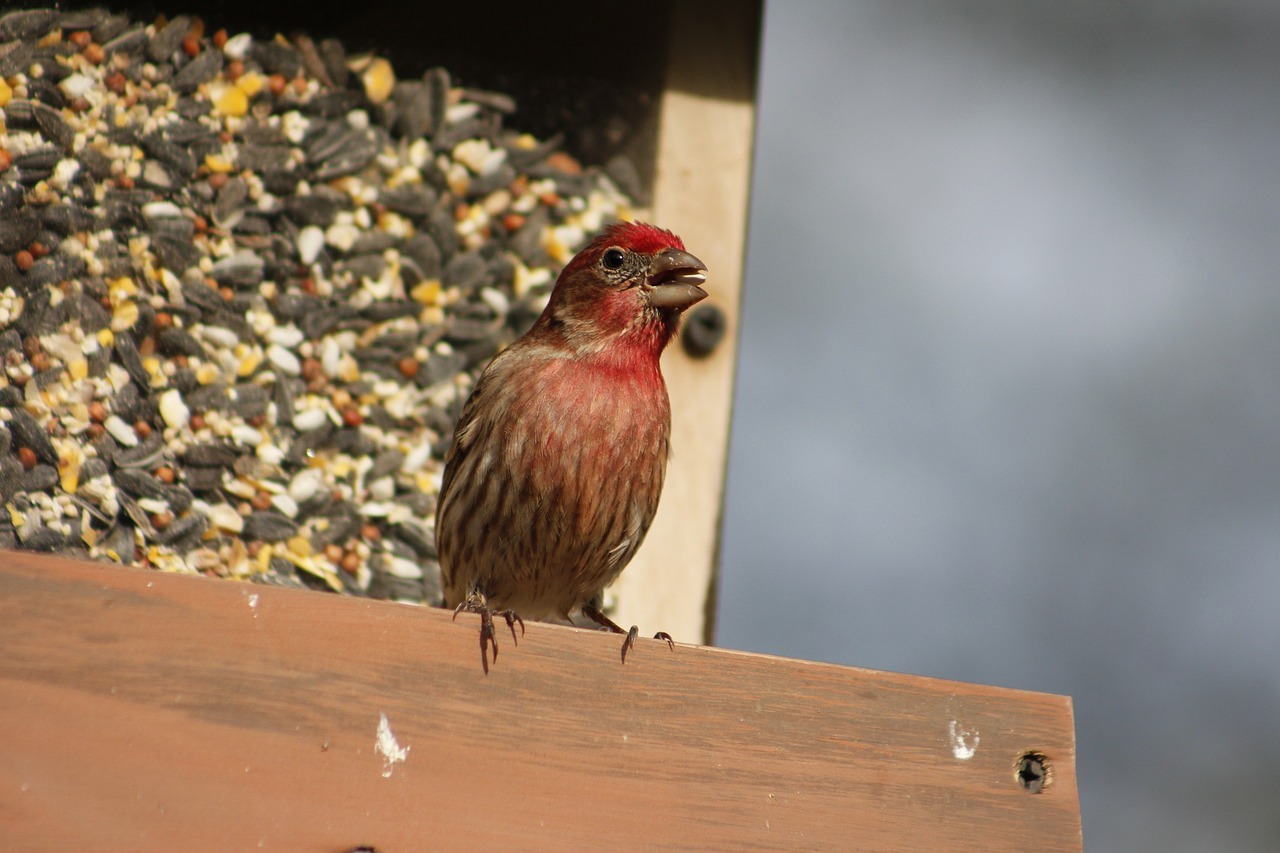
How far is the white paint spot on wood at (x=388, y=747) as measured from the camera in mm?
2590

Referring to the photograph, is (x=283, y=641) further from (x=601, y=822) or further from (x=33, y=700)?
(x=601, y=822)

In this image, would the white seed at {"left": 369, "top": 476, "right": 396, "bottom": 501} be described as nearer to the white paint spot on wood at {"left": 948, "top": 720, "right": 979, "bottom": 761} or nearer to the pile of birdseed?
the pile of birdseed

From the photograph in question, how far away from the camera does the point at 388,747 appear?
2600 mm

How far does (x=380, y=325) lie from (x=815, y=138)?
14.3 feet

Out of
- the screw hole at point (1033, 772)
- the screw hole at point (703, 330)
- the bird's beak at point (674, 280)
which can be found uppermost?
the bird's beak at point (674, 280)

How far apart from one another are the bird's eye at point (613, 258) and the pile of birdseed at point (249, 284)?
0.63 m

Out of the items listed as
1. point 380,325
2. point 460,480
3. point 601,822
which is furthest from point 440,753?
point 380,325

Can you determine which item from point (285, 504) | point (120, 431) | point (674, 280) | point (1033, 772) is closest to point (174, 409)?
point (120, 431)

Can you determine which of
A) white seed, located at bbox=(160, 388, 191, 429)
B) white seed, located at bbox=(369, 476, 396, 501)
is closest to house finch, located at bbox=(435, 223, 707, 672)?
white seed, located at bbox=(369, 476, 396, 501)

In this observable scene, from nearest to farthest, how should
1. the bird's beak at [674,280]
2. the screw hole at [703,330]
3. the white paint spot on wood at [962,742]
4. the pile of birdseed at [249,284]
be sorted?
the white paint spot on wood at [962,742], the pile of birdseed at [249,284], the bird's beak at [674,280], the screw hole at [703,330]

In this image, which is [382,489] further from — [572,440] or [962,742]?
[962,742]

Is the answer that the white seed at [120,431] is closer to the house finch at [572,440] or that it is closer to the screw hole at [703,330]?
the house finch at [572,440]

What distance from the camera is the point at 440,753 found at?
263 centimetres

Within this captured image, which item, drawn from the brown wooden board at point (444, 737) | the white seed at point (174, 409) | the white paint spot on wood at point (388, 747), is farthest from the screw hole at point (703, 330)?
the white paint spot on wood at point (388, 747)
